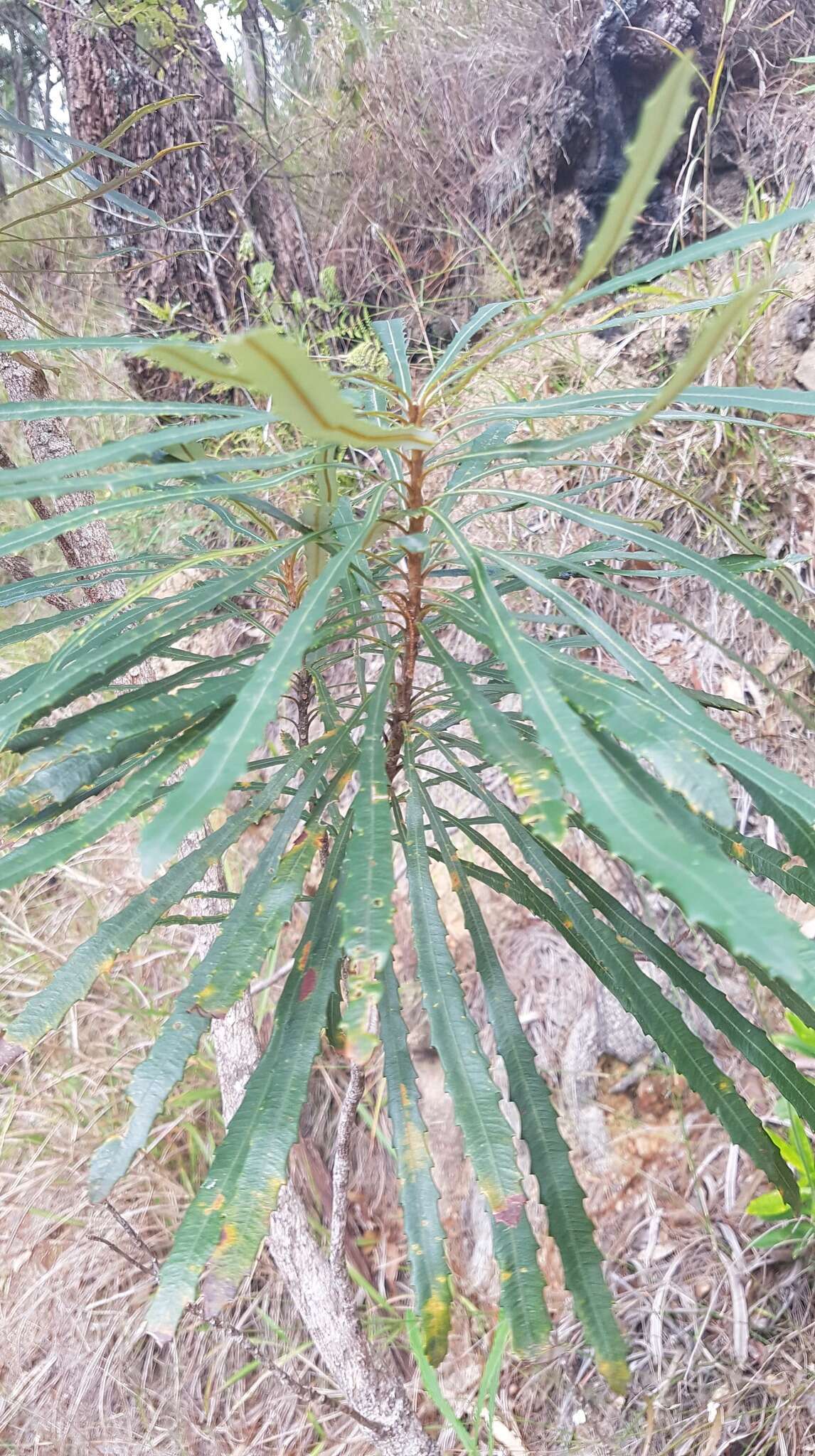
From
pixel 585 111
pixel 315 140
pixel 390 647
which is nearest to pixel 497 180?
pixel 585 111

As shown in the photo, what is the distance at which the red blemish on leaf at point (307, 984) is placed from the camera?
0.50 metres

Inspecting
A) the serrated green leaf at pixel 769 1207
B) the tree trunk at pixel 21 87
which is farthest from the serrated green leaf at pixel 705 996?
the tree trunk at pixel 21 87

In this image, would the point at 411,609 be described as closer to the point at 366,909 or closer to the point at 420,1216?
the point at 366,909

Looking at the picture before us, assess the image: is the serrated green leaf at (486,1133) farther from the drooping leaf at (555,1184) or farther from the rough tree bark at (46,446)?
the rough tree bark at (46,446)

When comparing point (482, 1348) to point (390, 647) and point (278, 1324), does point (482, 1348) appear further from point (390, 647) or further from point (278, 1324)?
point (390, 647)

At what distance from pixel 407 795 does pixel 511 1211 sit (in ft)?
1.08

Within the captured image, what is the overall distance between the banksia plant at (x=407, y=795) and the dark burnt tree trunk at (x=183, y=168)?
4.99 ft

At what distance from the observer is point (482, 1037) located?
1302 millimetres

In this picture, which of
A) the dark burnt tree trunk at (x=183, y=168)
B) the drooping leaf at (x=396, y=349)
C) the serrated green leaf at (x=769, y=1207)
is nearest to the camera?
the drooping leaf at (x=396, y=349)

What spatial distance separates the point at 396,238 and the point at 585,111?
0.49 meters

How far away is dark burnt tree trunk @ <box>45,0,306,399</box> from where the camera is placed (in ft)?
5.72

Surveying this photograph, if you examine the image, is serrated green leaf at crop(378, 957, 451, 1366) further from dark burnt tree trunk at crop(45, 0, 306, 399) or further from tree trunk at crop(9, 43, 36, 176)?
tree trunk at crop(9, 43, 36, 176)

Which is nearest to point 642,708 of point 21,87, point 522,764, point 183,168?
point 522,764

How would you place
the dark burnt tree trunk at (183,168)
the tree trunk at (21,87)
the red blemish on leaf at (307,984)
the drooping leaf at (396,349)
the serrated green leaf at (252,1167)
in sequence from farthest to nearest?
1. the tree trunk at (21,87)
2. the dark burnt tree trunk at (183,168)
3. the drooping leaf at (396,349)
4. the red blemish on leaf at (307,984)
5. the serrated green leaf at (252,1167)
